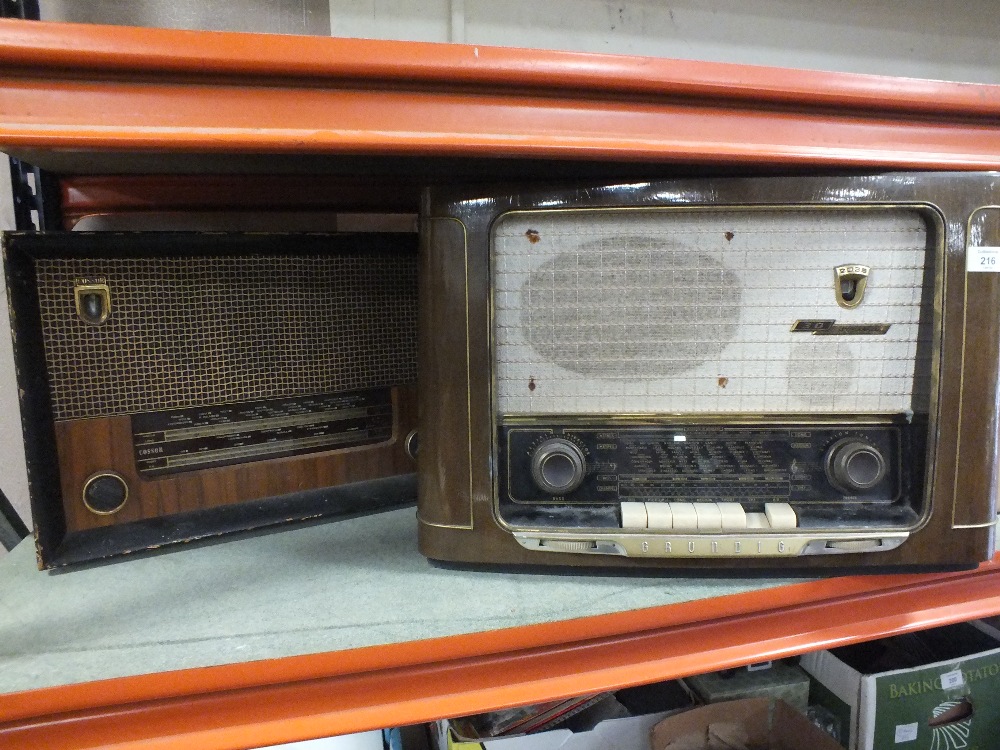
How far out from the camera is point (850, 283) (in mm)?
549

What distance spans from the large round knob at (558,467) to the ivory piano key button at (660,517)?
→ 0.23ft

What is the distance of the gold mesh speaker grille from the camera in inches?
21.8

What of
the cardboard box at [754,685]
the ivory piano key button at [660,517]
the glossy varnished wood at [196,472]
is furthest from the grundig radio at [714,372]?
the cardboard box at [754,685]

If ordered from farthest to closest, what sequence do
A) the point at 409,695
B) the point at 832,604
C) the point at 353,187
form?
the point at 353,187 → the point at 832,604 → the point at 409,695

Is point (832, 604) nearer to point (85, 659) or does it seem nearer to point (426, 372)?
point (426, 372)

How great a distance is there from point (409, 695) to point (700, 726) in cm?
50

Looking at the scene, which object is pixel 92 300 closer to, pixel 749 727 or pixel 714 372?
pixel 714 372

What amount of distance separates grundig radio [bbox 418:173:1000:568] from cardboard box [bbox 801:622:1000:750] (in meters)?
0.36

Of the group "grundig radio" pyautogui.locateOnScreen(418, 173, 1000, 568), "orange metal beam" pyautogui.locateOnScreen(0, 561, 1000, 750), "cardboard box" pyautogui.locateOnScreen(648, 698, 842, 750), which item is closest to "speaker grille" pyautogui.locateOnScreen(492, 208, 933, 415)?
"grundig radio" pyautogui.locateOnScreen(418, 173, 1000, 568)

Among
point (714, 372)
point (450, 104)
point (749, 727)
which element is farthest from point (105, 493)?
point (749, 727)

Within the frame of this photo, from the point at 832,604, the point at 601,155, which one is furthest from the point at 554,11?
the point at 832,604

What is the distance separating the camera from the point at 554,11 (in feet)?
3.42

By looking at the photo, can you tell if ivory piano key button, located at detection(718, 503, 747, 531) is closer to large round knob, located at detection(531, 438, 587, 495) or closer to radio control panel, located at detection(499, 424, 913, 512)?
radio control panel, located at detection(499, 424, 913, 512)

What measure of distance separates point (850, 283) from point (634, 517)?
29 centimetres
